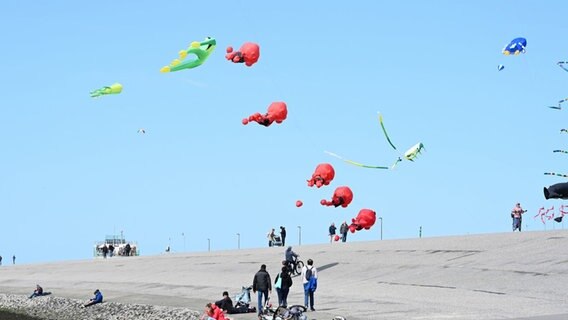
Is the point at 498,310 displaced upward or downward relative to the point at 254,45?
downward

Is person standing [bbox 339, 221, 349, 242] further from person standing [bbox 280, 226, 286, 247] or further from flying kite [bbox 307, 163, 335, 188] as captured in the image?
flying kite [bbox 307, 163, 335, 188]

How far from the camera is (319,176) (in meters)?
31.0

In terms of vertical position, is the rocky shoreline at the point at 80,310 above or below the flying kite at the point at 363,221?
below

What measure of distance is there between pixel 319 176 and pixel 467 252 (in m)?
13.0

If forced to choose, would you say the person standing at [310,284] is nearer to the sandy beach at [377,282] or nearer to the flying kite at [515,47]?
the sandy beach at [377,282]

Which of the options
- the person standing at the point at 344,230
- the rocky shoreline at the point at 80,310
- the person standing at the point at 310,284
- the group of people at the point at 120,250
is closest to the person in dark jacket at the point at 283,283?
the person standing at the point at 310,284

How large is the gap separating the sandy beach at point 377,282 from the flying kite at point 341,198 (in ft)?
10.3

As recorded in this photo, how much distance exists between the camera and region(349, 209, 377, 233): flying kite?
32.1 metres

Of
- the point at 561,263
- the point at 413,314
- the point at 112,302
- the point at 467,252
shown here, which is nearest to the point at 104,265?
the point at 112,302

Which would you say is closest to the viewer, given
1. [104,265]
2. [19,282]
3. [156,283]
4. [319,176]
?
[319,176]

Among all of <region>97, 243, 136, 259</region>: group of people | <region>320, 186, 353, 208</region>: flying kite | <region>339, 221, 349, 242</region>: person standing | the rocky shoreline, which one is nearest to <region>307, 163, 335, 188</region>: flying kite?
<region>320, 186, 353, 208</region>: flying kite

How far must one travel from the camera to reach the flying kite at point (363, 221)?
1263 inches

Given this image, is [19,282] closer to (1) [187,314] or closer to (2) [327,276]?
(2) [327,276]

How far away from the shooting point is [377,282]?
122 ft
